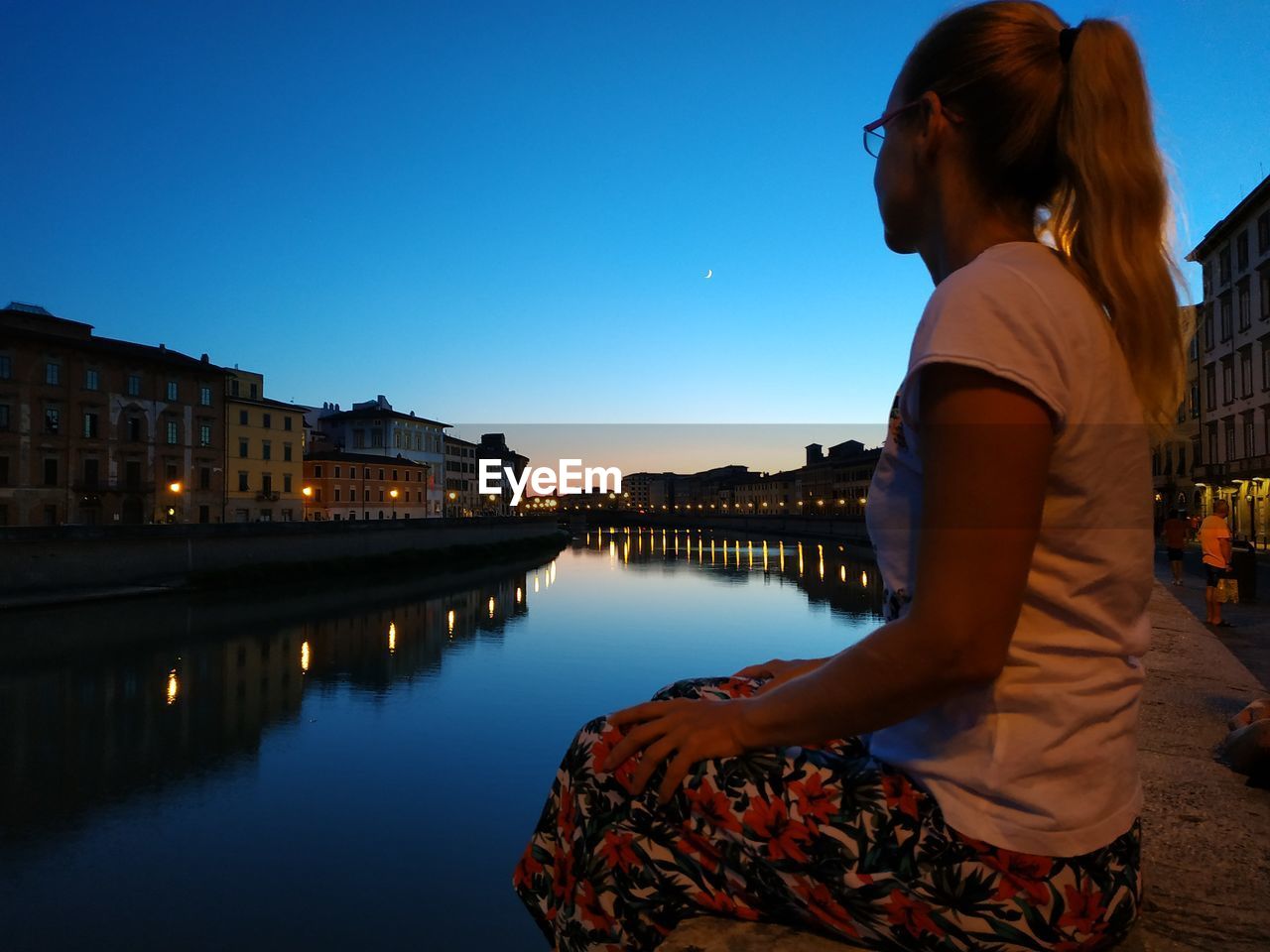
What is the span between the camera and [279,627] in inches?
822

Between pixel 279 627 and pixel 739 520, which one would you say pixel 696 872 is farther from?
pixel 739 520

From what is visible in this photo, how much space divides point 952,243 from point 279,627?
72.7 feet

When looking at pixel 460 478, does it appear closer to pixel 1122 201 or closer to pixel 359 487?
pixel 359 487

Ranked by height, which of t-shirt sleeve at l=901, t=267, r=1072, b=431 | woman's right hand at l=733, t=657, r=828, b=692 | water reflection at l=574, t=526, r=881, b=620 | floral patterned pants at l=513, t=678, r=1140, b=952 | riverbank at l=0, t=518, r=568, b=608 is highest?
t-shirt sleeve at l=901, t=267, r=1072, b=431

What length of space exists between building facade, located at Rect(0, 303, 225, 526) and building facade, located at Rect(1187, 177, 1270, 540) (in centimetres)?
4100

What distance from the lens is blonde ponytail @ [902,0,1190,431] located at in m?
1.07

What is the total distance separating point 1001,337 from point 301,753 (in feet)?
40.0

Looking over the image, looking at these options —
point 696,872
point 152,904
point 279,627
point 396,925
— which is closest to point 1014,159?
point 696,872

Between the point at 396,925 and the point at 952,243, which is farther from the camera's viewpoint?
the point at 396,925

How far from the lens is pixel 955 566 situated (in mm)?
930

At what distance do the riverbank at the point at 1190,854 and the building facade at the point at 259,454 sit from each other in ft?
150

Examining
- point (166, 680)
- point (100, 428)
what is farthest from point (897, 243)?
point (100, 428)

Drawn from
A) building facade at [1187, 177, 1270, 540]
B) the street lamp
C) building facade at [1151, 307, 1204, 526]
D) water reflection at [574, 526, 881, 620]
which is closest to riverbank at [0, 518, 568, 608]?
the street lamp

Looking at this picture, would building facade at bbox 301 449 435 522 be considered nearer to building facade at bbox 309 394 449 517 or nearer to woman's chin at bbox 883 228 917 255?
building facade at bbox 309 394 449 517
